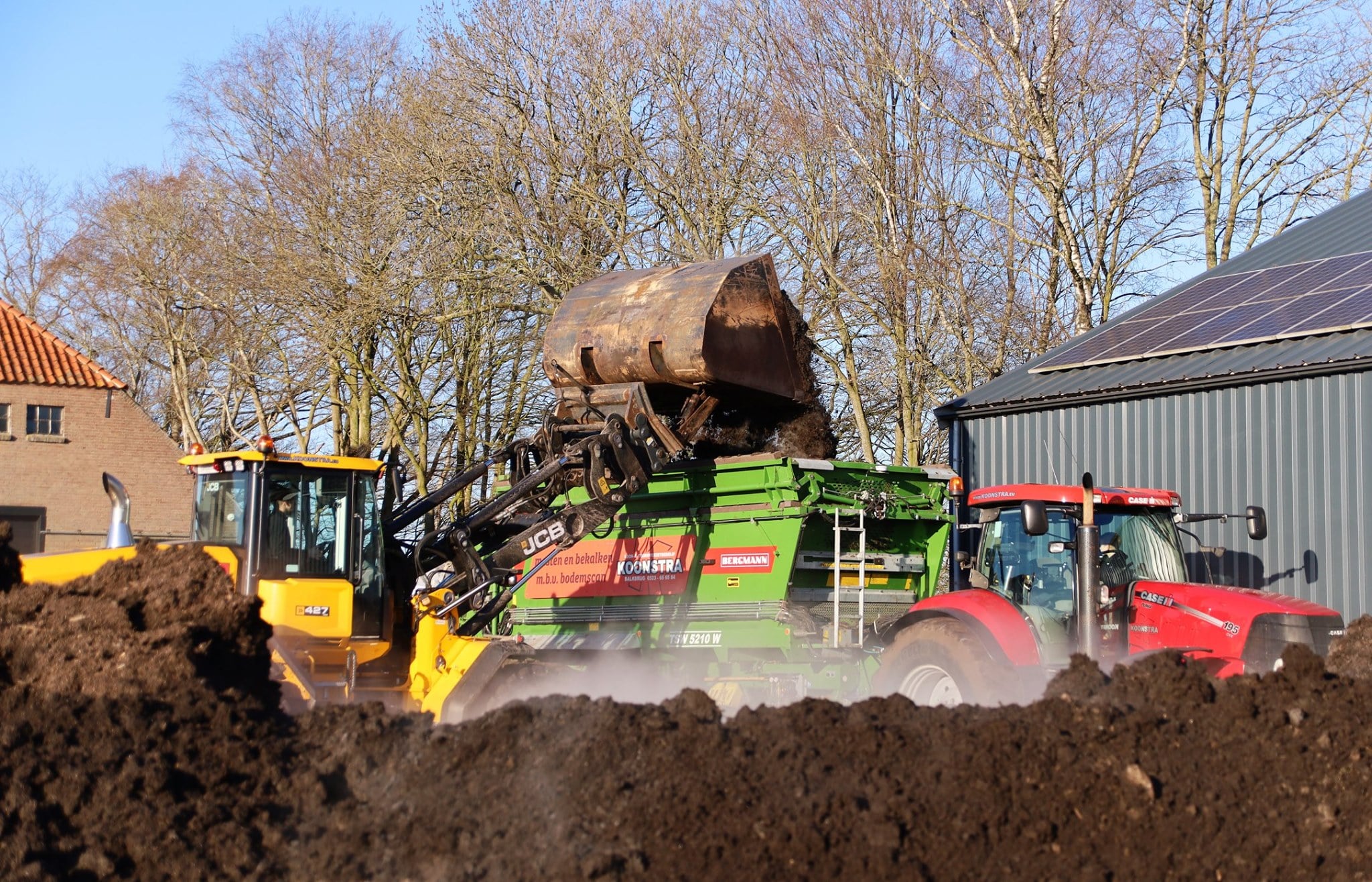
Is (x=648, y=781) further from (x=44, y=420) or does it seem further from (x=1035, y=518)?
(x=44, y=420)

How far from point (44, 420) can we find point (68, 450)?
0.90m

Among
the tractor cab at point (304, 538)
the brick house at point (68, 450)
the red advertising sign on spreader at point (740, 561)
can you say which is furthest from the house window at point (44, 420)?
the red advertising sign on spreader at point (740, 561)

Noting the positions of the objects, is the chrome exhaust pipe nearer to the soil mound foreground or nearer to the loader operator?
the loader operator

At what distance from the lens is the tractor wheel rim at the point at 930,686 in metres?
8.57

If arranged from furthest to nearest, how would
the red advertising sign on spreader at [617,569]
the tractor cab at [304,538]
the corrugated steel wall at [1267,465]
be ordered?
the corrugated steel wall at [1267,465], the red advertising sign on spreader at [617,569], the tractor cab at [304,538]

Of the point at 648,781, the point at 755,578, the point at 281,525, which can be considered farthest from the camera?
the point at 755,578

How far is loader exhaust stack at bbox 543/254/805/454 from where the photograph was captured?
420 inches

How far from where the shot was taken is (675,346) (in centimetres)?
1059

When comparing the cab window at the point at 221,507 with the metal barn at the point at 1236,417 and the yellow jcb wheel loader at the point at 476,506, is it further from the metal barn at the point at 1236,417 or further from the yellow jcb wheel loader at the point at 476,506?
the metal barn at the point at 1236,417

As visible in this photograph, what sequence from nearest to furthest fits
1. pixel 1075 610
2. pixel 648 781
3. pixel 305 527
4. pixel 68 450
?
pixel 648 781, pixel 1075 610, pixel 305 527, pixel 68 450

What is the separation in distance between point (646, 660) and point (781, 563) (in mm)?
1694

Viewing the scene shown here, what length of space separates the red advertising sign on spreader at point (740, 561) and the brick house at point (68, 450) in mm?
23151

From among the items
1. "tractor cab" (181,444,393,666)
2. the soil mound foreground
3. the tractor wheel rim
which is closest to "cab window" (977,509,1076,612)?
the tractor wheel rim

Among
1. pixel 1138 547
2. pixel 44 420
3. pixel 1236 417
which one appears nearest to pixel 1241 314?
pixel 1236 417
